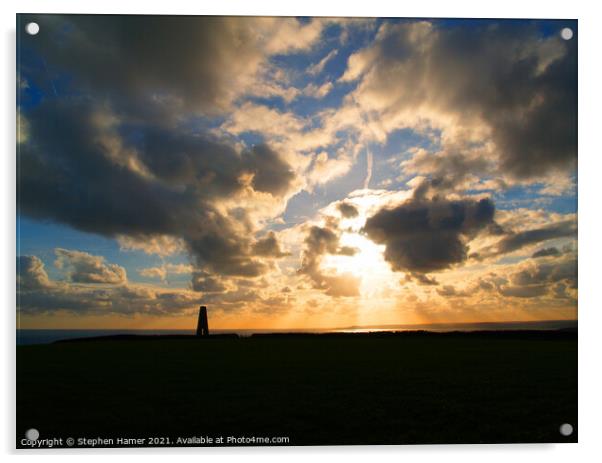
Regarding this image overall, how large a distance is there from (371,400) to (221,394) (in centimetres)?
333

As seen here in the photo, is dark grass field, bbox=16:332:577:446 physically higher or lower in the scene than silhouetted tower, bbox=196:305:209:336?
lower

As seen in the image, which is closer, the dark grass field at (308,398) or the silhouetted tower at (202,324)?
the dark grass field at (308,398)

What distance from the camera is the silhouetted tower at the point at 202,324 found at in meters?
10.5

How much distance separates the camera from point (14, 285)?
8.52 metres

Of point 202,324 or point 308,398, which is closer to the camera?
point 308,398

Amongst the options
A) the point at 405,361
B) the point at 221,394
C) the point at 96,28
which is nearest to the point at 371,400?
the point at 221,394

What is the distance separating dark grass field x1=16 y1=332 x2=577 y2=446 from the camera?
26.9 ft

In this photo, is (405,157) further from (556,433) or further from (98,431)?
(98,431)

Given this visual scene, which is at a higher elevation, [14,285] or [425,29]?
[425,29]

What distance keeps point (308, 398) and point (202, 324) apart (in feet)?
11.6

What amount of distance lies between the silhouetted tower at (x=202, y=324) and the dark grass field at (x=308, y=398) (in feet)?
3.55

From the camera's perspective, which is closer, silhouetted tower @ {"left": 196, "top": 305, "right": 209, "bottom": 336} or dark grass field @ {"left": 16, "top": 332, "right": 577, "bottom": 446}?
dark grass field @ {"left": 16, "top": 332, "right": 577, "bottom": 446}

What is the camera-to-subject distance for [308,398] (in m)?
9.30

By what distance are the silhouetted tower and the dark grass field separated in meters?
1.08
